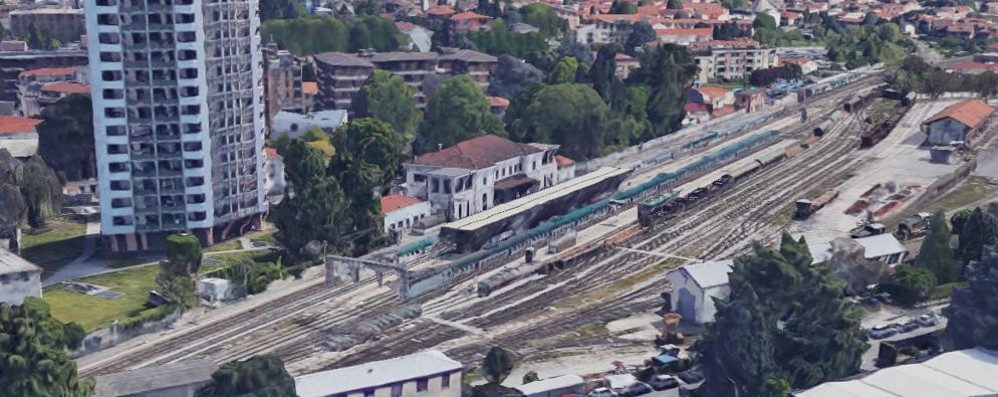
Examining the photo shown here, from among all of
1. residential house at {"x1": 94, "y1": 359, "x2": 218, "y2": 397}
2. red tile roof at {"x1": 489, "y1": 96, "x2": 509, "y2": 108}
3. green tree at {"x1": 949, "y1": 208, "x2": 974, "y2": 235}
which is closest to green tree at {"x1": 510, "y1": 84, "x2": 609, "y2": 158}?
red tile roof at {"x1": 489, "y1": 96, "x2": 509, "y2": 108}

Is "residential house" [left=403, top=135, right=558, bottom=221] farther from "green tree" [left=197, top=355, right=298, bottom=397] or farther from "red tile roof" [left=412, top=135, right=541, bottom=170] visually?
"green tree" [left=197, top=355, right=298, bottom=397]

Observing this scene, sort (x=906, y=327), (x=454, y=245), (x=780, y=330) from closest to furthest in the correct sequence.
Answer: (x=780, y=330) < (x=906, y=327) < (x=454, y=245)

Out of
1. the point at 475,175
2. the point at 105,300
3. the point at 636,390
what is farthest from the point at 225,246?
the point at 636,390

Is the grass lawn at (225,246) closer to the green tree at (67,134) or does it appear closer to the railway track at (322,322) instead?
the railway track at (322,322)

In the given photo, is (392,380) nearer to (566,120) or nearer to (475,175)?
(475,175)

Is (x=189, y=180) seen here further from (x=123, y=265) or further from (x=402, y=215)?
(x=402, y=215)

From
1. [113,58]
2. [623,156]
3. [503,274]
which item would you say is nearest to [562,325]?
[503,274]
